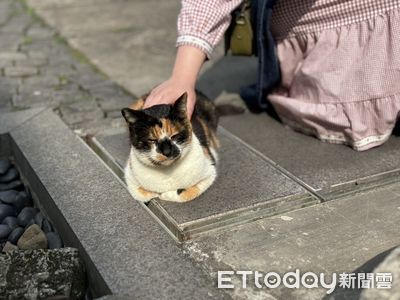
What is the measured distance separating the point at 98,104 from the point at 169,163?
1567 mm

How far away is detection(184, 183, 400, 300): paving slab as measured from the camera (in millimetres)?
1902

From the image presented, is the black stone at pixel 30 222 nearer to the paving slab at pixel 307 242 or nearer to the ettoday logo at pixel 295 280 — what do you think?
the paving slab at pixel 307 242

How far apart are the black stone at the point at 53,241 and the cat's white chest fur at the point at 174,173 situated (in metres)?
0.40

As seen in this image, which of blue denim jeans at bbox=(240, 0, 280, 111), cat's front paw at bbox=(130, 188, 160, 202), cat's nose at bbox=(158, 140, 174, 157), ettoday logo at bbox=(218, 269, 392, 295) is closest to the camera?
ettoday logo at bbox=(218, 269, 392, 295)

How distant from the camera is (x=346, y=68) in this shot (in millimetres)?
2717

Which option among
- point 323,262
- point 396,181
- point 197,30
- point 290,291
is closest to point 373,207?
point 396,181

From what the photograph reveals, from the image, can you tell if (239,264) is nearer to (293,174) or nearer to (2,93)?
(293,174)

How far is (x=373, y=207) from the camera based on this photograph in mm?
2252

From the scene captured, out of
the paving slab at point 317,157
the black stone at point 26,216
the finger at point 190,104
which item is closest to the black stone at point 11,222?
the black stone at point 26,216

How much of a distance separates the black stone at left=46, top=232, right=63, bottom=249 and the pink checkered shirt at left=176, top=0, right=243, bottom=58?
3.60 feet

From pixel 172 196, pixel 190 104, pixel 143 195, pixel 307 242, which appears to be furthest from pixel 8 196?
pixel 307 242

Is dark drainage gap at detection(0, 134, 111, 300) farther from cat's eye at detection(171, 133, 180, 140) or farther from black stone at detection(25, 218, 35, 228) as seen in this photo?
cat's eye at detection(171, 133, 180, 140)

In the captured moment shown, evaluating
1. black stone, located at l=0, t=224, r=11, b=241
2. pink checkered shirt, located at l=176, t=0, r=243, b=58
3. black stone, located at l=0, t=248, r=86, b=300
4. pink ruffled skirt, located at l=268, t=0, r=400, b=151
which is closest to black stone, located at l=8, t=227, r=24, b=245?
black stone, located at l=0, t=224, r=11, b=241

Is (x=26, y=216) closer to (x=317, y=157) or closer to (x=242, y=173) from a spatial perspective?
(x=242, y=173)
